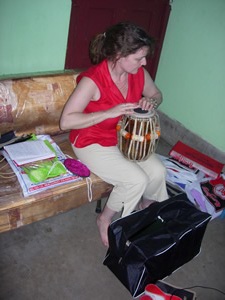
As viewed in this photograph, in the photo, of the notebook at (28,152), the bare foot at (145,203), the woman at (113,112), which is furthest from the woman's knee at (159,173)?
the notebook at (28,152)

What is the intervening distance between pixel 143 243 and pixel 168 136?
74.2 inches

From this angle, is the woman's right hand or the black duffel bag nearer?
the black duffel bag

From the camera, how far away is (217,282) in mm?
1910

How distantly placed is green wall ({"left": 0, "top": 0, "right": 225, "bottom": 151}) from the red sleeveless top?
0.61 metres

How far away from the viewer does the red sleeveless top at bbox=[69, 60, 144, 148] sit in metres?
1.87

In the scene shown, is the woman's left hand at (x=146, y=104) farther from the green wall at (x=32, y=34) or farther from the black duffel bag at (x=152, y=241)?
the green wall at (x=32, y=34)

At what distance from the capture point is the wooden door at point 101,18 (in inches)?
97.5

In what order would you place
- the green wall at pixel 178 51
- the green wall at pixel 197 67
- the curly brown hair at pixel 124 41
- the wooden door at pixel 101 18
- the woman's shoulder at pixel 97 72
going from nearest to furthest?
1. the curly brown hair at pixel 124 41
2. the woman's shoulder at pixel 97 72
3. the green wall at pixel 178 51
4. the wooden door at pixel 101 18
5. the green wall at pixel 197 67

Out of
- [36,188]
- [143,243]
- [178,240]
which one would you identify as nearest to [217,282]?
[178,240]

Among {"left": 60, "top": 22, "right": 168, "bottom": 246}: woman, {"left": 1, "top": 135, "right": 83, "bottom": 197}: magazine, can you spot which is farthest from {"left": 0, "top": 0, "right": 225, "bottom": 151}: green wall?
Answer: {"left": 1, "top": 135, "right": 83, "bottom": 197}: magazine

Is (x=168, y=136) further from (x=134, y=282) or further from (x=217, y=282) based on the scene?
(x=134, y=282)

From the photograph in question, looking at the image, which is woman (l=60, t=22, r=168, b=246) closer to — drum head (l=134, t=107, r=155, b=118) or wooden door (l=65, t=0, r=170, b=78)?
drum head (l=134, t=107, r=155, b=118)

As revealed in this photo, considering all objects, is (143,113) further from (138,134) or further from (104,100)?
(104,100)

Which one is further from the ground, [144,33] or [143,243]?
[144,33]
